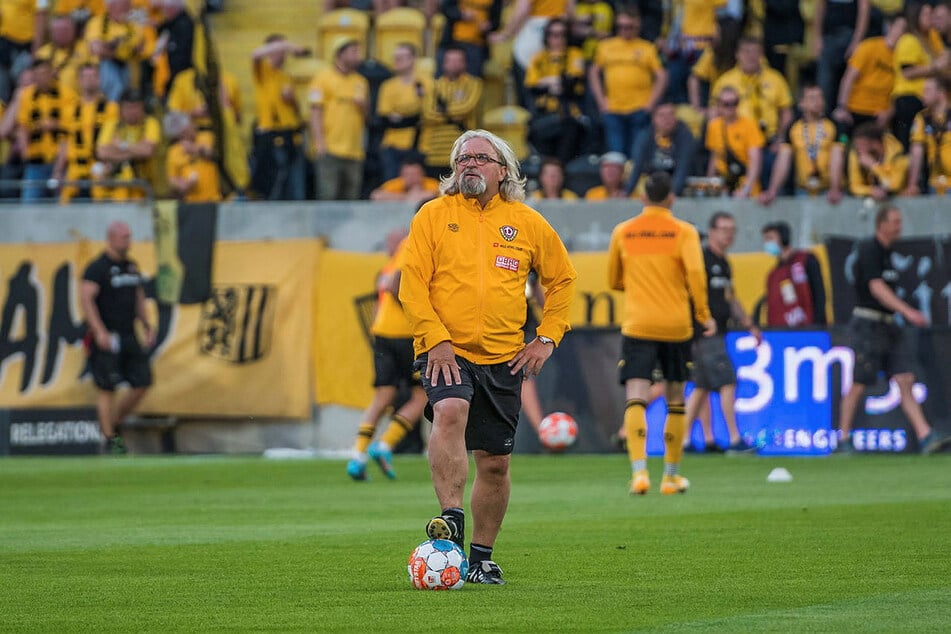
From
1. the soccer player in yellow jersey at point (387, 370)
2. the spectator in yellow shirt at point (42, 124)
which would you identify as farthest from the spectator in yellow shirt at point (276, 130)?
the soccer player in yellow jersey at point (387, 370)

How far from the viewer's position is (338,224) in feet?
75.3

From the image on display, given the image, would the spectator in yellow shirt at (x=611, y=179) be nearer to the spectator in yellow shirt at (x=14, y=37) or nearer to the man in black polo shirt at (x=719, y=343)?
the man in black polo shirt at (x=719, y=343)

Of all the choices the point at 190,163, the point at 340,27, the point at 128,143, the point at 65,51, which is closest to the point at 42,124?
the point at 65,51

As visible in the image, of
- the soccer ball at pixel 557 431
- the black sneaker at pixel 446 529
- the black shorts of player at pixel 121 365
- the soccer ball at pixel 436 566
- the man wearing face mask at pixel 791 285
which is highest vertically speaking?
the black sneaker at pixel 446 529

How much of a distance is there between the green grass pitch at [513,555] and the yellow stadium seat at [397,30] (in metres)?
9.94

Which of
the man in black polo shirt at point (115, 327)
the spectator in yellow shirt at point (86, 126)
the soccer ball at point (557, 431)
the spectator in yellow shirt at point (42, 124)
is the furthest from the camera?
the spectator in yellow shirt at point (42, 124)

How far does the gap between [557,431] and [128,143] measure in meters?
7.84

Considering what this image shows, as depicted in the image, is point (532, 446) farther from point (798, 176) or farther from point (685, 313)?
point (685, 313)

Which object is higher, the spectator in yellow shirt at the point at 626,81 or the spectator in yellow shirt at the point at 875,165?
the spectator in yellow shirt at the point at 626,81

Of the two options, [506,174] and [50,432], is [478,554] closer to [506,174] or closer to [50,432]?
[506,174]

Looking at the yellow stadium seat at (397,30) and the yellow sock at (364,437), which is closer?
the yellow sock at (364,437)

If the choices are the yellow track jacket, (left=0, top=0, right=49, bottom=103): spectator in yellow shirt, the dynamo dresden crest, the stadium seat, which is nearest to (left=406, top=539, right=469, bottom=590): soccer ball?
the yellow track jacket

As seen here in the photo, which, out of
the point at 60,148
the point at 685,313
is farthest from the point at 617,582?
the point at 60,148

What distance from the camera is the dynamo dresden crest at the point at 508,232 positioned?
8758mm
